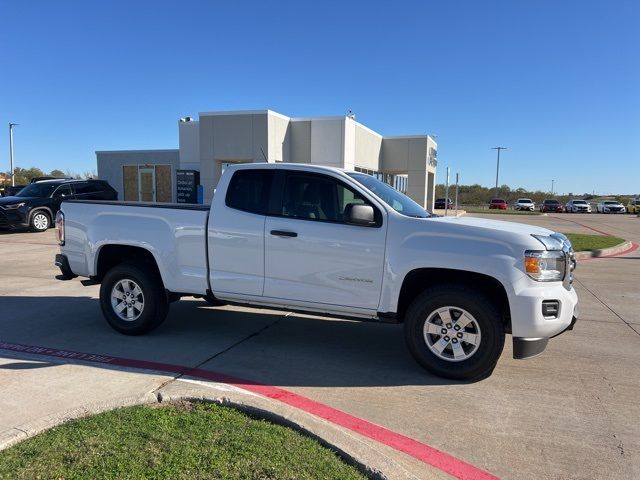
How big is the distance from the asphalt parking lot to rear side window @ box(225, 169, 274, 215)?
1545 millimetres

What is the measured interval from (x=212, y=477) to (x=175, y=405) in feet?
3.90

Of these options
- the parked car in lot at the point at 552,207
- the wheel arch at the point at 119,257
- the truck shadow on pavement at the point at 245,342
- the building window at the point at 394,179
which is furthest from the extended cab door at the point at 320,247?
the parked car in lot at the point at 552,207

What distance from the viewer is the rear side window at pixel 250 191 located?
5.39 metres

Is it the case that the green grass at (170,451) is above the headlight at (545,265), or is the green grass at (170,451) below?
below

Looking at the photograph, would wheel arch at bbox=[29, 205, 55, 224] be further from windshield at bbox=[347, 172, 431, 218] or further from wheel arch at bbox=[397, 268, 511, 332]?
wheel arch at bbox=[397, 268, 511, 332]

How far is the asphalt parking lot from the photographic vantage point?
11.5 feet

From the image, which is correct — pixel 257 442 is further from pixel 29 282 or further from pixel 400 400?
pixel 29 282

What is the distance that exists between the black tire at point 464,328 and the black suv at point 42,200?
1456 cm

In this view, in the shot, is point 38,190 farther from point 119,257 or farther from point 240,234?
point 240,234

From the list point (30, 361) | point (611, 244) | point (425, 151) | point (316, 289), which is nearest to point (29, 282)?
point (30, 361)

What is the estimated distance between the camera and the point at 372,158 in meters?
28.1

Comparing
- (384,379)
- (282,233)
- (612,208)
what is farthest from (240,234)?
(612,208)

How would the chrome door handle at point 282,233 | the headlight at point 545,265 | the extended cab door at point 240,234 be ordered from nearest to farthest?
1. the headlight at point 545,265
2. the chrome door handle at point 282,233
3. the extended cab door at point 240,234

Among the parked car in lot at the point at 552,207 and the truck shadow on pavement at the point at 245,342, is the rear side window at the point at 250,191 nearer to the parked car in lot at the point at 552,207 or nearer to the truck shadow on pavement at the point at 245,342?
the truck shadow on pavement at the point at 245,342
